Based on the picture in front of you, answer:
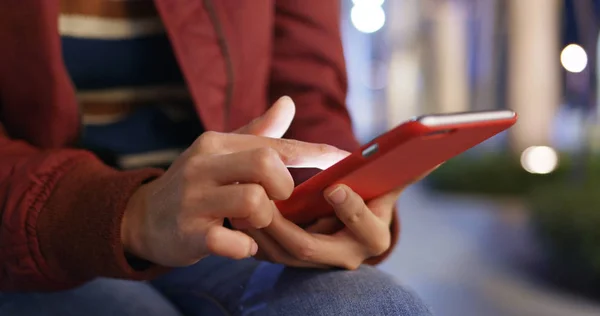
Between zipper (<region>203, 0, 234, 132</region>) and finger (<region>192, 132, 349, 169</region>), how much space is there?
0.76 ft

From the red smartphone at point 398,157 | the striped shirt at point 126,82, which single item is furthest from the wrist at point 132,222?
the striped shirt at point 126,82

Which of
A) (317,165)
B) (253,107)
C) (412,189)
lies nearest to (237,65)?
(253,107)

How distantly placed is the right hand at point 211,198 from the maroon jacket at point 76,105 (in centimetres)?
3

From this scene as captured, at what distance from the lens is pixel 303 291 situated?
0.52 m

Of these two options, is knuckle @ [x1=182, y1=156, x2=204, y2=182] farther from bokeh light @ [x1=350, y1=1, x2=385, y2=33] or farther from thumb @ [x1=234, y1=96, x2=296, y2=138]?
bokeh light @ [x1=350, y1=1, x2=385, y2=33]

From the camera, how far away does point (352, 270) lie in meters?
0.55

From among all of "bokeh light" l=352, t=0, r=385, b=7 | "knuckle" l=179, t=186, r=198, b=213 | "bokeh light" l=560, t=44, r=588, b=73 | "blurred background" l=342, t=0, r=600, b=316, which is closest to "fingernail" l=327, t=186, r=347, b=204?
"knuckle" l=179, t=186, r=198, b=213

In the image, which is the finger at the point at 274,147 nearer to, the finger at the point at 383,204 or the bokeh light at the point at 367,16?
the finger at the point at 383,204

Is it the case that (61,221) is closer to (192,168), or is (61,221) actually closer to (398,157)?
(192,168)

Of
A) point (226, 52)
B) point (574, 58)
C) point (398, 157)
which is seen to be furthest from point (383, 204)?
point (574, 58)

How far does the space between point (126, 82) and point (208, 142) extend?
31 cm

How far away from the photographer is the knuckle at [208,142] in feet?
1.45

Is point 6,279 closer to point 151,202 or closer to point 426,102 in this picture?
point 151,202

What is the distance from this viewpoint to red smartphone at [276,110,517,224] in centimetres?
38
